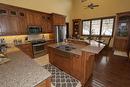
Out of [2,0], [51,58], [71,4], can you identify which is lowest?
[51,58]

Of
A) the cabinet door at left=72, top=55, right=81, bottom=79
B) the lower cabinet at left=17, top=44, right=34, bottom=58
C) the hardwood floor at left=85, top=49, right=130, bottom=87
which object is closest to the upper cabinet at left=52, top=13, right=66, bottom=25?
the lower cabinet at left=17, top=44, right=34, bottom=58

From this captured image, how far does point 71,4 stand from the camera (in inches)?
323

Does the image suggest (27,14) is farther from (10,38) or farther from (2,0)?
(10,38)

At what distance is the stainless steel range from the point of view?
14.6 ft

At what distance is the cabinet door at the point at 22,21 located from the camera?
13.3 ft

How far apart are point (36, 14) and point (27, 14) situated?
1.78ft

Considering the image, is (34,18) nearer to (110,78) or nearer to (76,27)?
(110,78)

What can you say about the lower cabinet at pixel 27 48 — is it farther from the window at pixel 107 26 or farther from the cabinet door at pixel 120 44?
the window at pixel 107 26

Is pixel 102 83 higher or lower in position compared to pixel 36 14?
lower

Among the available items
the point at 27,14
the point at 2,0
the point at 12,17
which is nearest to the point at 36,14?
the point at 27,14

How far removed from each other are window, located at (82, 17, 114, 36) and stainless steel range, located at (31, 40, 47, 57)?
15.7 feet

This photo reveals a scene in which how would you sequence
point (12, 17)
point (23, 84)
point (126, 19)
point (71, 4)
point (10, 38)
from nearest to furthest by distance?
point (23, 84)
point (12, 17)
point (10, 38)
point (126, 19)
point (71, 4)

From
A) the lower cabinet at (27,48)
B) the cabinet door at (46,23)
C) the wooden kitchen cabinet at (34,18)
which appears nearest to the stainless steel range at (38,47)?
the lower cabinet at (27,48)

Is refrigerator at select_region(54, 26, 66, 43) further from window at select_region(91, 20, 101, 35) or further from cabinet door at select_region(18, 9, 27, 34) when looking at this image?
window at select_region(91, 20, 101, 35)
